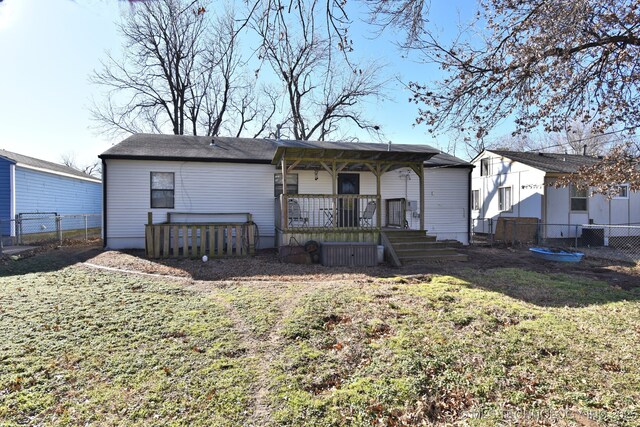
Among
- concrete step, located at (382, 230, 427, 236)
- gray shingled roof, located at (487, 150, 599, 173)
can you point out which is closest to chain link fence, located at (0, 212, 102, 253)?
→ concrete step, located at (382, 230, 427, 236)

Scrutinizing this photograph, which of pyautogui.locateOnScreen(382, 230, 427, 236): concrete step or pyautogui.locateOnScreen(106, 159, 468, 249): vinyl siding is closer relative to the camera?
pyautogui.locateOnScreen(382, 230, 427, 236): concrete step

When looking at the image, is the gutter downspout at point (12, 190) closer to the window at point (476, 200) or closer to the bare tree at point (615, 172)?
the bare tree at point (615, 172)

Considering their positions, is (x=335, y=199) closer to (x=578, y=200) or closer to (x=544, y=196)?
(x=544, y=196)

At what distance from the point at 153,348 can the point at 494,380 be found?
326 cm

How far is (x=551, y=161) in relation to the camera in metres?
17.2

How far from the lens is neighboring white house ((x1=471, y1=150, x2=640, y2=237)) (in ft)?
49.8

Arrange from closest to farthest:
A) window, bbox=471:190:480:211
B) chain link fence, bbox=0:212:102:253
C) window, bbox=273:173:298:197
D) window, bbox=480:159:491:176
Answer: window, bbox=273:173:298:197 < chain link fence, bbox=0:212:102:253 < window, bbox=480:159:491:176 < window, bbox=471:190:480:211

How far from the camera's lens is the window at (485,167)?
18672 mm

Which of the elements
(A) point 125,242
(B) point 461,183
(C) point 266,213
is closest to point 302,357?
(C) point 266,213

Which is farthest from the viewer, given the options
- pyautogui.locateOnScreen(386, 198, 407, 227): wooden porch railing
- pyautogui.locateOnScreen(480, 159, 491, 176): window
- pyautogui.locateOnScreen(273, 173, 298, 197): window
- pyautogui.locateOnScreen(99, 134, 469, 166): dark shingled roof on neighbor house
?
pyautogui.locateOnScreen(480, 159, 491, 176): window

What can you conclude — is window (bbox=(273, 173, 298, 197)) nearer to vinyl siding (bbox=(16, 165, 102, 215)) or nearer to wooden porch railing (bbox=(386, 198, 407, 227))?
wooden porch railing (bbox=(386, 198, 407, 227))

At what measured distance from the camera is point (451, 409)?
254cm

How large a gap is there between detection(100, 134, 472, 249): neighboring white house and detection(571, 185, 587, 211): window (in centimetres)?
629

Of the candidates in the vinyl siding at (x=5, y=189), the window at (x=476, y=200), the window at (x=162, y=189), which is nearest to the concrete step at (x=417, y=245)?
the window at (x=162, y=189)
